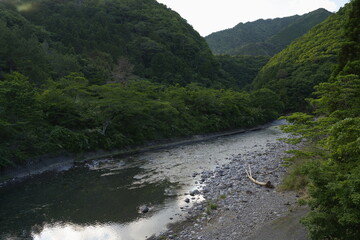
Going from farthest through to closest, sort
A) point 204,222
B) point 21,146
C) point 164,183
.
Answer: point 21,146, point 164,183, point 204,222

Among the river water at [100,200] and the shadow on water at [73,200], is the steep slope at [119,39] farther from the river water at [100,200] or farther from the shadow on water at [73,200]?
the shadow on water at [73,200]

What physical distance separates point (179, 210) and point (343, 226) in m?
8.63

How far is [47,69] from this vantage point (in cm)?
4625

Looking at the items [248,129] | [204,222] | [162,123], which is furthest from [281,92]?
[204,222]

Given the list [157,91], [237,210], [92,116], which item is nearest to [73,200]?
[237,210]

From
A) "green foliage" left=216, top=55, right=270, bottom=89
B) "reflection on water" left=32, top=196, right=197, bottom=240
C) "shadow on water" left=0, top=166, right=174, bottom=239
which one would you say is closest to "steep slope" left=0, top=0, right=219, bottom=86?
"green foliage" left=216, top=55, right=270, bottom=89

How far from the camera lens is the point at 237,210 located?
491 inches

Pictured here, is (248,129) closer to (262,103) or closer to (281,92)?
(262,103)

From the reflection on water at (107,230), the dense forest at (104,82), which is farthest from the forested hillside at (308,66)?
the reflection on water at (107,230)

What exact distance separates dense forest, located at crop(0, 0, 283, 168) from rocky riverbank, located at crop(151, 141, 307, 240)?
15766 mm

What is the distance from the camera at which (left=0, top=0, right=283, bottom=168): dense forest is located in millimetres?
26197

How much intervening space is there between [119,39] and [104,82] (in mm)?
37879

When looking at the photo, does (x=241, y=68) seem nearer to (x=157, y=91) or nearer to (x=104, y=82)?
(x=104, y=82)

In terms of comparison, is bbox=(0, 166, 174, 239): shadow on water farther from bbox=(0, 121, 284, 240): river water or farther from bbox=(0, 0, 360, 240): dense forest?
bbox=(0, 0, 360, 240): dense forest
